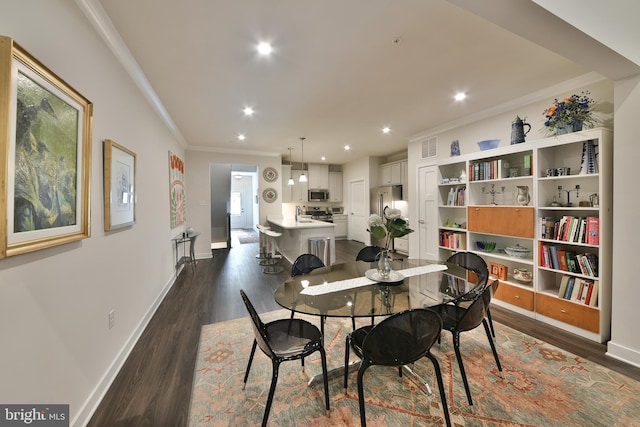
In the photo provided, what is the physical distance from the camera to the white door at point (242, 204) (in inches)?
464

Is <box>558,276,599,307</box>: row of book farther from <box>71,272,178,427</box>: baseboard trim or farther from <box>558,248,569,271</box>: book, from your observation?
<box>71,272,178,427</box>: baseboard trim

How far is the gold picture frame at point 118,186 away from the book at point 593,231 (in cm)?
418

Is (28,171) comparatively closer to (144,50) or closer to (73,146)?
(73,146)

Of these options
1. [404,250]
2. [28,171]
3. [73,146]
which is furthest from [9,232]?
[404,250]

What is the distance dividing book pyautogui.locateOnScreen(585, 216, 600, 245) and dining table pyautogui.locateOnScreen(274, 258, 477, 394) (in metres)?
1.26

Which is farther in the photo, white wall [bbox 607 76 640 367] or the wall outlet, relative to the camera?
white wall [bbox 607 76 640 367]

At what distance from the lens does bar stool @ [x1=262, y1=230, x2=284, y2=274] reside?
4609mm

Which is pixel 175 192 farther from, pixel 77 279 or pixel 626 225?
pixel 626 225

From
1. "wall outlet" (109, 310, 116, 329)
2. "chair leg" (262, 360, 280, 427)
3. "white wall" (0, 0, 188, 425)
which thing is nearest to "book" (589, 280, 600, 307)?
"chair leg" (262, 360, 280, 427)

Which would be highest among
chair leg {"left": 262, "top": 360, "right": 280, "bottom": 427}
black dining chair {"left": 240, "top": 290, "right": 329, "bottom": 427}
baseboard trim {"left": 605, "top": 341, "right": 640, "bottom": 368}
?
black dining chair {"left": 240, "top": 290, "right": 329, "bottom": 427}

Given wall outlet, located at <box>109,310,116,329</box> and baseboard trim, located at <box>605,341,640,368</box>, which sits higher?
wall outlet, located at <box>109,310,116,329</box>

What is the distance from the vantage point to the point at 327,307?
1.56 meters

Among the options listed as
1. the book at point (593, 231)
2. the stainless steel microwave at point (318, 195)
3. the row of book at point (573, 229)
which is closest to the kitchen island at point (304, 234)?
the row of book at point (573, 229)

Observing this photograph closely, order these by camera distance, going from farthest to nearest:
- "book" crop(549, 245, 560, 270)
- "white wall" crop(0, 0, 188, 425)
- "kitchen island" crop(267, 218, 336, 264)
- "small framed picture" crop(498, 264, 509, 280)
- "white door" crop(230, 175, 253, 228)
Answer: "white door" crop(230, 175, 253, 228) → "kitchen island" crop(267, 218, 336, 264) → "small framed picture" crop(498, 264, 509, 280) → "book" crop(549, 245, 560, 270) → "white wall" crop(0, 0, 188, 425)
